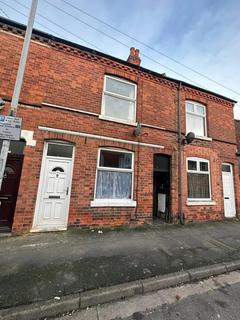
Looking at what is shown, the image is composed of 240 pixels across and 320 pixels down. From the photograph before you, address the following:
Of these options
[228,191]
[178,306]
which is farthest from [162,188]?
[178,306]

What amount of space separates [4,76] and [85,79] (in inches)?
107

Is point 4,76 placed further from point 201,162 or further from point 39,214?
point 201,162

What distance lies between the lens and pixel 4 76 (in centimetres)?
581

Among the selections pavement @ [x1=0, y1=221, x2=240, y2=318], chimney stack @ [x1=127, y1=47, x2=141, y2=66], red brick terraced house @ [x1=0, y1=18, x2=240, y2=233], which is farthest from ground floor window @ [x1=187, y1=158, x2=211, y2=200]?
chimney stack @ [x1=127, y1=47, x2=141, y2=66]

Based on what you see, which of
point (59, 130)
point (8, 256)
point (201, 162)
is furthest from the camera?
point (201, 162)

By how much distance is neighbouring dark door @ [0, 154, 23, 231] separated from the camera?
537 centimetres

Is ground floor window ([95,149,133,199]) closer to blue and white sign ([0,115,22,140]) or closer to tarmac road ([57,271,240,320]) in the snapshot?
blue and white sign ([0,115,22,140])

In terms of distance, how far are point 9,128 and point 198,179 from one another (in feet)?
25.8

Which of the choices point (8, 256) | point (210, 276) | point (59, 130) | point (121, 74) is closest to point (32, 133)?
point (59, 130)

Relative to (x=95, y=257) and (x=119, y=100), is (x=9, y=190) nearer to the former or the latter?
(x=95, y=257)

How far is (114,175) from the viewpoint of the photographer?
691 cm

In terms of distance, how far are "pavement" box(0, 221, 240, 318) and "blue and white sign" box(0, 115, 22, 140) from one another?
261 centimetres

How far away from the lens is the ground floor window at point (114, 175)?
21.9 ft

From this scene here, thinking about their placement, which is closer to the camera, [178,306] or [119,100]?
[178,306]
